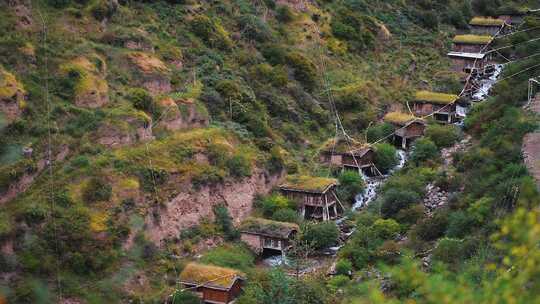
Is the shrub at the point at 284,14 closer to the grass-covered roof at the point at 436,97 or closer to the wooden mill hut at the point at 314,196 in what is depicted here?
the grass-covered roof at the point at 436,97

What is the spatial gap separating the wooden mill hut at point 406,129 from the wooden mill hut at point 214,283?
2094 centimetres

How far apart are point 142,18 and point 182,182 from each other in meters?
14.4

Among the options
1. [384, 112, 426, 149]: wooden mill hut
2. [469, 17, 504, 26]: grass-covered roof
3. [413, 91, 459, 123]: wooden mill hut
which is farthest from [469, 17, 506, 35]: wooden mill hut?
[384, 112, 426, 149]: wooden mill hut

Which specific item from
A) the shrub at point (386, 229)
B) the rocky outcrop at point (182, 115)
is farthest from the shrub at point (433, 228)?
the rocky outcrop at point (182, 115)

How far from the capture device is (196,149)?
37.2 m

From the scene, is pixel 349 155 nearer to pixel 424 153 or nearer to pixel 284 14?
pixel 424 153

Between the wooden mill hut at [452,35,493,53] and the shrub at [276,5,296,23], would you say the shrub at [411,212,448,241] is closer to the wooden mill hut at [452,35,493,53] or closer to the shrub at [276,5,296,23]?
the shrub at [276,5,296,23]

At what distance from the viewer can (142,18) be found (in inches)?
1789

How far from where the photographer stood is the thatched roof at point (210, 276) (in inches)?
1164

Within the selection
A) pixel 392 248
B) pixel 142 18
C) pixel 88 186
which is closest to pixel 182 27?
pixel 142 18

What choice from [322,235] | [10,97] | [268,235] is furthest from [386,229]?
[10,97]

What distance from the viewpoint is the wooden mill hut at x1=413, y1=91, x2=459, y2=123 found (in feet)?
167

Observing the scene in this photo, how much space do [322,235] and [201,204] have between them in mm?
5914

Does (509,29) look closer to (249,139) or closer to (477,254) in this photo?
(249,139)
